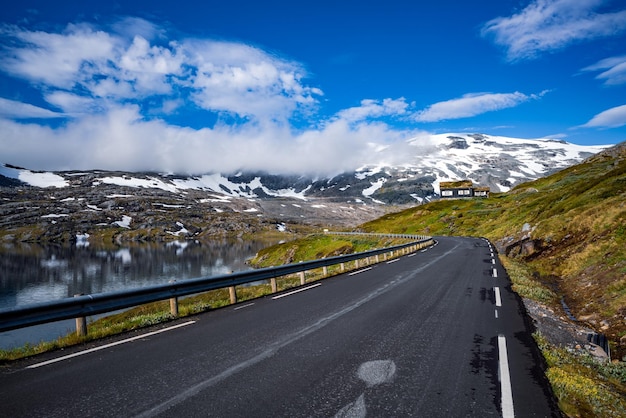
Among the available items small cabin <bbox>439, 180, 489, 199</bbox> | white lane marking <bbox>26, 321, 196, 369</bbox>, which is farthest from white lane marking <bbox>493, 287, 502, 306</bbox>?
small cabin <bbox>439, 180, 489, 199</bbox>

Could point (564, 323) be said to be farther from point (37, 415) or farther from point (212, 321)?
point (37, 415)

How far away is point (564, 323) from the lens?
35.3ft

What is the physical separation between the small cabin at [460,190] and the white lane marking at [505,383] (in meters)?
171

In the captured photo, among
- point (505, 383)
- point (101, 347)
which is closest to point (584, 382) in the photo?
point (505, 383)

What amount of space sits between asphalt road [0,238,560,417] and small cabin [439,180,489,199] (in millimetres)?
169205

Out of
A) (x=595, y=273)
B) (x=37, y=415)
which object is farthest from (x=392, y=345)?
(x=595, y=273)

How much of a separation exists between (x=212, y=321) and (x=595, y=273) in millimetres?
16021

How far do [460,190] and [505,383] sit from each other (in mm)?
175616

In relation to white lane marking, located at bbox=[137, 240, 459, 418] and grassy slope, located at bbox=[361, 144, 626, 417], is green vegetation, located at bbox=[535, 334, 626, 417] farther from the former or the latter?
white lane marking, located at bbox=[137, 240, 459, 418]

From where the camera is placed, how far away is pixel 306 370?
6.28 meters

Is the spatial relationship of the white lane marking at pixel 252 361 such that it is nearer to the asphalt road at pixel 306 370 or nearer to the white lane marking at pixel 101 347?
the asphalt road at pixel 306 370

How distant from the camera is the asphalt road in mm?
5047

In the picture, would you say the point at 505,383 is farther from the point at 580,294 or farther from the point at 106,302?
the point at 580,294

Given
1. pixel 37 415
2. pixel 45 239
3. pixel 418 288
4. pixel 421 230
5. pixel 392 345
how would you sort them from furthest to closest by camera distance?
pixel 45 239 → pixel 421 230 → pixel 418 288 → pixel 392 345 → pixel 37 415
